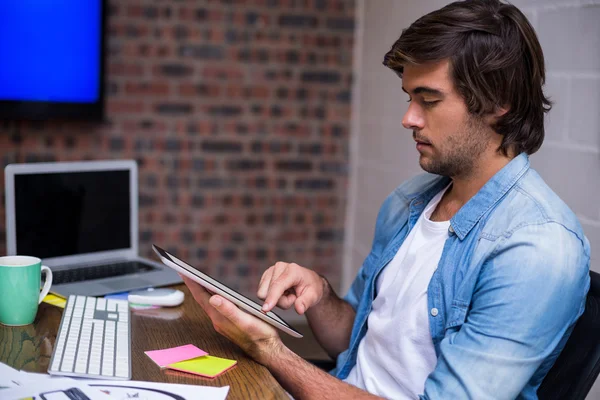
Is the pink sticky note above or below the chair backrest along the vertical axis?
below

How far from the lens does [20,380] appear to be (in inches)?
42.8

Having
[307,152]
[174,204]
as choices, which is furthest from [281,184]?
[174,204]

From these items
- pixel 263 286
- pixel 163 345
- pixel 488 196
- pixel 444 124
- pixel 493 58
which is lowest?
pixel 163 345

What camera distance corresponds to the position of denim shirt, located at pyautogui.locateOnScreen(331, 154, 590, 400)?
1125mm

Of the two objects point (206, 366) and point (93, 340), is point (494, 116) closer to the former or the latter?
point (206, 366)

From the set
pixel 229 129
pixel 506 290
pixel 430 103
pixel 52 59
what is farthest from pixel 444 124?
pixel 52 59

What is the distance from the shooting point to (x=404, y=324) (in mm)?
1366

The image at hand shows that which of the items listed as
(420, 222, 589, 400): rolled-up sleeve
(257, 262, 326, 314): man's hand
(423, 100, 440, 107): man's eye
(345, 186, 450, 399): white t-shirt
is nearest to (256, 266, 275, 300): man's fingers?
(257, 262, 326, 314): man's hand

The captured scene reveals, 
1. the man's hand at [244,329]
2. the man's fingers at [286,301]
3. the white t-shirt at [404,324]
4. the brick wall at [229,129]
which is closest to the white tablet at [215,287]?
the man's hand at [244,329]

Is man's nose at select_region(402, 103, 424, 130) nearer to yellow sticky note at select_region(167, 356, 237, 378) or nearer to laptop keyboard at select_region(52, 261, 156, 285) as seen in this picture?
yellow sticky note at select_region(167, 356, 237, 378)

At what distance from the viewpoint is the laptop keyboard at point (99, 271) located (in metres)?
1.71

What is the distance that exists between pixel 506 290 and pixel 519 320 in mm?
55

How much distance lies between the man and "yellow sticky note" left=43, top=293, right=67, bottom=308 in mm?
399

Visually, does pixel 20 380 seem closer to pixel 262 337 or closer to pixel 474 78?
pixel 262 337
